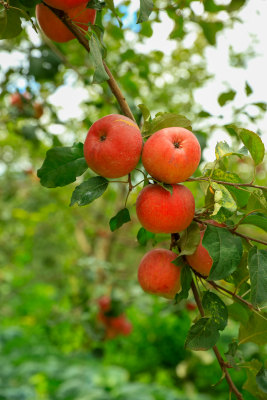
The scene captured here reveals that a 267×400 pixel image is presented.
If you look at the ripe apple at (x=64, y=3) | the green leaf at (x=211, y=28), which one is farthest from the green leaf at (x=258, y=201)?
the green leaf at (x=211, y=28)

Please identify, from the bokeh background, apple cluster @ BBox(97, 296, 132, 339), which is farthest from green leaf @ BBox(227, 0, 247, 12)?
apple cluster @ BBox(97, 296, 132, 339)

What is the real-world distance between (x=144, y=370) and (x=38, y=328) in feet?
4.12

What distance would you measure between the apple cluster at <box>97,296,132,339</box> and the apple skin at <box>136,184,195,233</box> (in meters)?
1.69

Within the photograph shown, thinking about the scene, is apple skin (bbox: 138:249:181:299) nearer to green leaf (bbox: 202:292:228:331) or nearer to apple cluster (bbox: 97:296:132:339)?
green leaf (bbox: 202:292:228:331)

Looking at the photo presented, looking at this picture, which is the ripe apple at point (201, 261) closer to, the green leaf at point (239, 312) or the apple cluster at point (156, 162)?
the apple cluster at point (156, 162)

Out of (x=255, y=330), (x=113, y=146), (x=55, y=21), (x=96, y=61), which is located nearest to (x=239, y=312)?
(x=255, y=330)

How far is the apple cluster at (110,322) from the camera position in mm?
2277

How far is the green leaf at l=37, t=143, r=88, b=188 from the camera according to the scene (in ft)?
2.24

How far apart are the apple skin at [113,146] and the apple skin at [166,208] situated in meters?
0.06

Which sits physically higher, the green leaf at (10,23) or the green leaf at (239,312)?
the green leaf at (10,23)

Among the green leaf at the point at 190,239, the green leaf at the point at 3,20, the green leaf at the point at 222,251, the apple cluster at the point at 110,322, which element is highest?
the green leaf at the point at 3,20

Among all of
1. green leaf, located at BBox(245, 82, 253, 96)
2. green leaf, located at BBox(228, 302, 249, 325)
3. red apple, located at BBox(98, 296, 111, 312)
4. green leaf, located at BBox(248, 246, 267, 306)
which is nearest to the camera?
green leaf, located at BBox(248, 246, 267, 306)

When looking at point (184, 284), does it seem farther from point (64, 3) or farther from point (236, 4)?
point (236, 4)

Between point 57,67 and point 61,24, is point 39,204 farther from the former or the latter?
point 61,24
